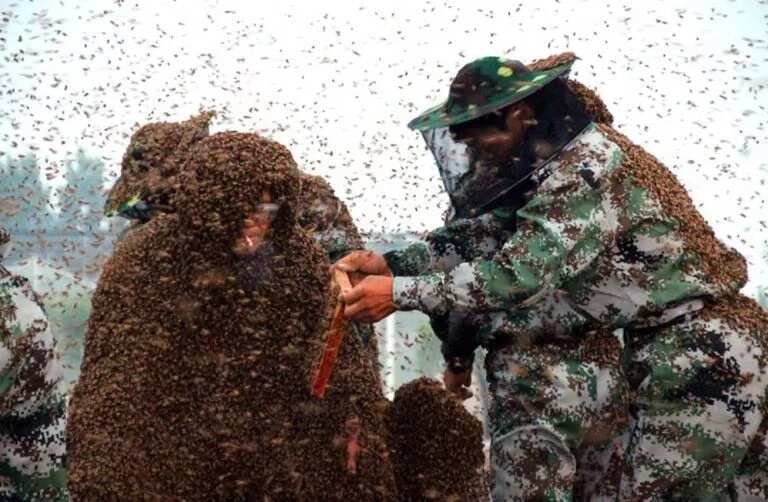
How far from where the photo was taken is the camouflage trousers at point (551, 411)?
13.1 ft

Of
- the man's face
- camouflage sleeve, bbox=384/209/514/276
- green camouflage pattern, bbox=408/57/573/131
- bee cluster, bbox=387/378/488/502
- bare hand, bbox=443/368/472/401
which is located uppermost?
green camouflage pattern, bbox=408/57/573/131

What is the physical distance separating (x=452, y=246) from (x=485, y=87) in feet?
2.44

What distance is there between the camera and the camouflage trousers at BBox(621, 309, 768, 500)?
389cm

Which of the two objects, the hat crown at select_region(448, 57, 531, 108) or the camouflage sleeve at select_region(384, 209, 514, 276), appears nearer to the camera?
the hat crown at select_region(448, 57, 531, 108)

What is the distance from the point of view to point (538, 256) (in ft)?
12.3

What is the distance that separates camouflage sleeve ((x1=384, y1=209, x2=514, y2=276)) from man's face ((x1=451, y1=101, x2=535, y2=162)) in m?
0.34

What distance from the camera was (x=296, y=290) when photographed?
3486 mm

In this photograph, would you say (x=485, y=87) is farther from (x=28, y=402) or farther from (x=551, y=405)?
(x=28, y=402)

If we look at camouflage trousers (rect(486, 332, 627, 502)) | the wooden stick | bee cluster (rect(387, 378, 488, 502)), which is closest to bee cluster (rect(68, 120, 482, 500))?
the wooden stick

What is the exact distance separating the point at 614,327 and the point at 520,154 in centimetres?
71

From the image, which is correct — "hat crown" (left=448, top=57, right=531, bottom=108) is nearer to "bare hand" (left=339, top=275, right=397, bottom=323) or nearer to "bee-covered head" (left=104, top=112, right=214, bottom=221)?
"bare hand" (left=339, top=275, right=397, bottom=323)

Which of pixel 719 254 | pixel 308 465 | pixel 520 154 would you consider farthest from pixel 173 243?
pixel 719 254

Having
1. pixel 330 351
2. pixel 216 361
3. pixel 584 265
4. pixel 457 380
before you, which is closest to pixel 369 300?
pixel 330 351

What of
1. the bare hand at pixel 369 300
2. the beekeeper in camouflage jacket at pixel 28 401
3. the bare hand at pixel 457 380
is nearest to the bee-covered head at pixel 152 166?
the beekeeper in camouflage jacket at pixel 28 401
